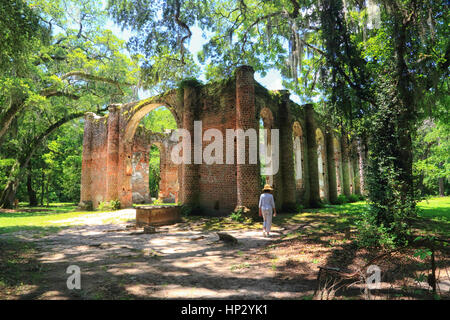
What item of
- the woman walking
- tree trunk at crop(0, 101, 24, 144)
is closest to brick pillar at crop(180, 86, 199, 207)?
the woman walking

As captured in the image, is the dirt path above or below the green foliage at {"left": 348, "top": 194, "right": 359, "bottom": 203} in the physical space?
above

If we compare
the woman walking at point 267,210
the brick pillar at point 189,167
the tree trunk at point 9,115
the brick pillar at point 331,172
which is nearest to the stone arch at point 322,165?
the brick pillar at point 331,172

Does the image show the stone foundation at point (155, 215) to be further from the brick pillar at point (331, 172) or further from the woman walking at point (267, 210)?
the brick pillar at point (331, 172)

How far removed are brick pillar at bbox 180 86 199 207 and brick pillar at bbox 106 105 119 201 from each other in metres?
5.96

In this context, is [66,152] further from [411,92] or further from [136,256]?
[411,92]

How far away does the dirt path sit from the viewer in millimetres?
3479

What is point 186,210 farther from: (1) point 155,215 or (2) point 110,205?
(2) point 110,205

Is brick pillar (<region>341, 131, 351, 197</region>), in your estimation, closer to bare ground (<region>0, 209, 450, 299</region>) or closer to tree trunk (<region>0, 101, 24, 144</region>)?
bare ground (<region>0, 209, 450, 299</region>)

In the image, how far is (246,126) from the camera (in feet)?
37.2

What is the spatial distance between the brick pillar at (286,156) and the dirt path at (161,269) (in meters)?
6.64

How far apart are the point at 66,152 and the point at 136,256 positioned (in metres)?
24.9

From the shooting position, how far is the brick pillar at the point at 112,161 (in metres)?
16.4

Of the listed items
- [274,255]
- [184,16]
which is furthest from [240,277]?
[184,16]

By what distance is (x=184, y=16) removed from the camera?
38.2 feet
